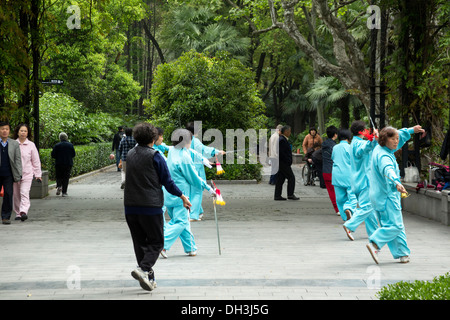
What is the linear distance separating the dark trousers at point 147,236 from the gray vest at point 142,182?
0.14m

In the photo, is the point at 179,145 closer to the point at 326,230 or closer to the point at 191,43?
the point at 326,230

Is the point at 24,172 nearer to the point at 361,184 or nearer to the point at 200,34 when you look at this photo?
the point at 361,184

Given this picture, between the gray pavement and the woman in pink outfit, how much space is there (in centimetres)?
29

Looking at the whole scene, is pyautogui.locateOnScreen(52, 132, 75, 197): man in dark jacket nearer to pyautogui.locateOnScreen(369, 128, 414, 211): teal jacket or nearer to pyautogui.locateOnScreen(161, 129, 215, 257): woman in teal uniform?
pyautogui.locateOnScreen(161, 129, 215, 257): woman in teal uniform

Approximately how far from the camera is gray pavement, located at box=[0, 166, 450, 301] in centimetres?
669

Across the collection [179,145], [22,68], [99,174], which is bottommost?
[99,174]

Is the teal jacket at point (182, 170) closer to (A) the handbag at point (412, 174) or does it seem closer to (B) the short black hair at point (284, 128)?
(A) the handbag at point (412, 174)

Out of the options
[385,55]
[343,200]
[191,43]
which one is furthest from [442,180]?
[191,43]

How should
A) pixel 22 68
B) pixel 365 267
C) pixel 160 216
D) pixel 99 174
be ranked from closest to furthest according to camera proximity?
pixel 160 216, pixel 365 267, pixel 22 68, pixel 99 174

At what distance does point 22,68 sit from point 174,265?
7.80 meters

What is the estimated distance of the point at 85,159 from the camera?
26.3 metres

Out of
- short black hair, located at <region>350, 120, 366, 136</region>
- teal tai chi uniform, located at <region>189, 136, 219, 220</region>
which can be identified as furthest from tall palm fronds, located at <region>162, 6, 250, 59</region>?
short black hair, located at <region>350, 120, 366, 136</region>
